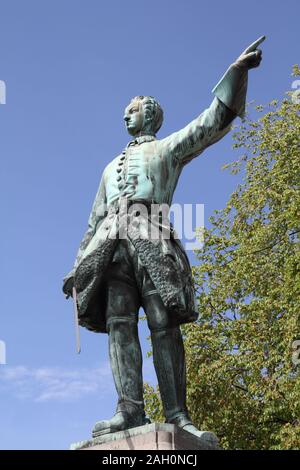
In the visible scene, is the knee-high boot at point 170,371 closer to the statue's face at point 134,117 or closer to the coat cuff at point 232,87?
the coat cuff at point 232,87

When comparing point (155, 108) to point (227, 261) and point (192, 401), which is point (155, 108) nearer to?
point (192, 401)

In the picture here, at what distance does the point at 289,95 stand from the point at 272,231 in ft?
16.8

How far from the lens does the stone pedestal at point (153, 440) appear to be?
534 centimetres

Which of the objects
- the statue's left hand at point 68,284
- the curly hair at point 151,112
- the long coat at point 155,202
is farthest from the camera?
the curly hair at point 151,112

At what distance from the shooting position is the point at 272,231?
22250mm

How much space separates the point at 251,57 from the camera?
6.25 metres

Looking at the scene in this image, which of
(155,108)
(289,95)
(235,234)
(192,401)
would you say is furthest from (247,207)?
(155,108)

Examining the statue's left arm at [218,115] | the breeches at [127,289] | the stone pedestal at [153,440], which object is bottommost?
the stone pedestal at [153,440]

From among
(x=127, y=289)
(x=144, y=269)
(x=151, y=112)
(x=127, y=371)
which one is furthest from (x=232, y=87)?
(x=127, y=371)

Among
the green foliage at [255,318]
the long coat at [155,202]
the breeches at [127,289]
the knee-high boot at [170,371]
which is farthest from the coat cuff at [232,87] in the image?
the green foliage at [255,318]

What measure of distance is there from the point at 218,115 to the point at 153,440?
2526 mm

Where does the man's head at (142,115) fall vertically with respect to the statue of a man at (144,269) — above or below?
above

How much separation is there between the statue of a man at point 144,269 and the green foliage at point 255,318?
11263 millimetres

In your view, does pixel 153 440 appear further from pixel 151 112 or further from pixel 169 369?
pixel 151 112
